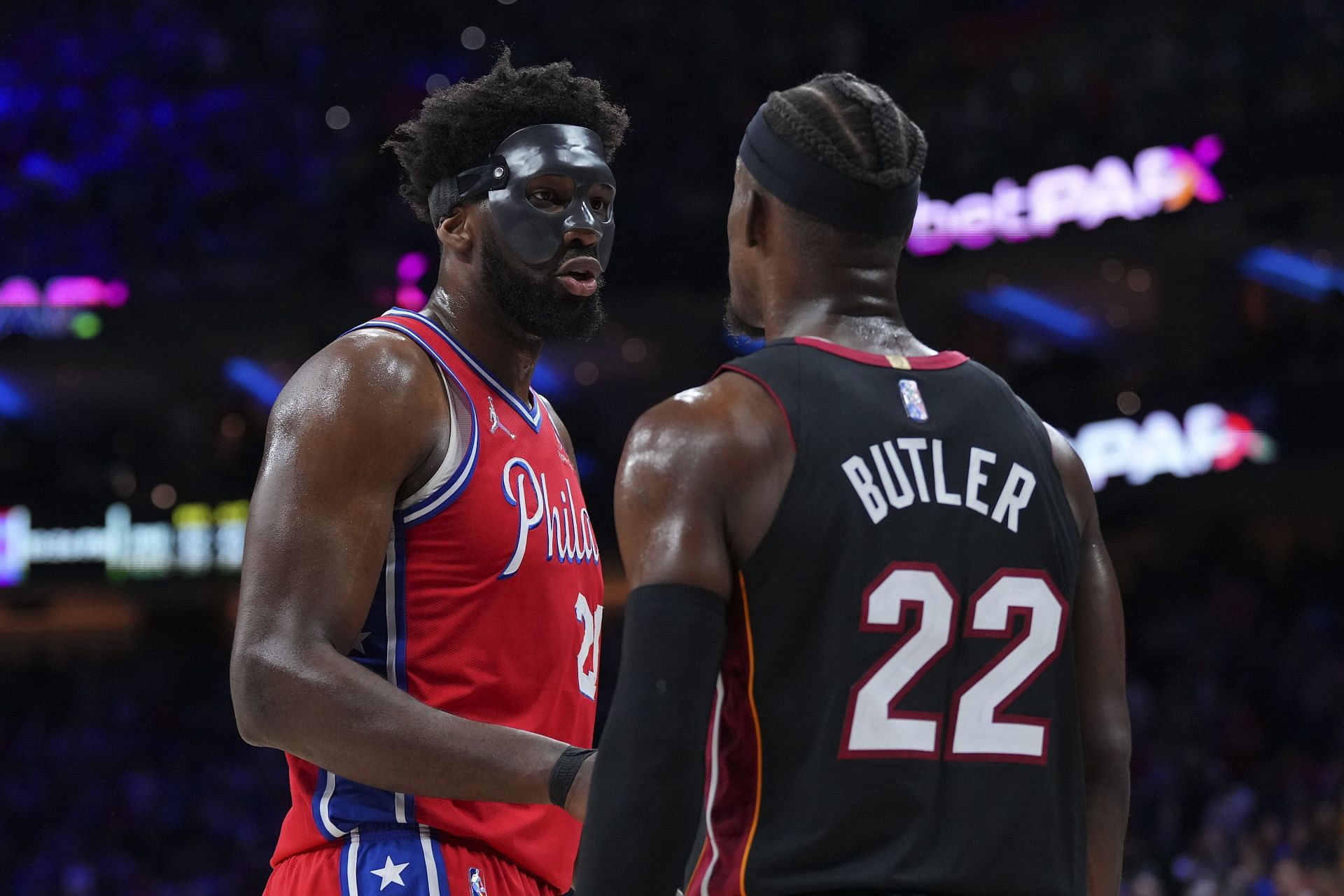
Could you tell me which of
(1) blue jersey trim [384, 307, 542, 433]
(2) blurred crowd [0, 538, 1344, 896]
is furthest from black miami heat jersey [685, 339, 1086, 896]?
(2) blurred crowd [0, 538, 1344, 896]

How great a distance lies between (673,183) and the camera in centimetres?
1848

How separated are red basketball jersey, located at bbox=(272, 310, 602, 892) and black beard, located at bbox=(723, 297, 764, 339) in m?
A: 0.79

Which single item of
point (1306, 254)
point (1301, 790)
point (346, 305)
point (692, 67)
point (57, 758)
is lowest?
point (57, 758)

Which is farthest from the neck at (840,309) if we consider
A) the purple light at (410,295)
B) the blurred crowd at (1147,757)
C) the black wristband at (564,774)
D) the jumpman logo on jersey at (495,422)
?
the purple light at (410,295)

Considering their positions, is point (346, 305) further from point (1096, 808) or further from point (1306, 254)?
point (1096, 808)

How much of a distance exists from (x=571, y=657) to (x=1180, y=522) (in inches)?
583

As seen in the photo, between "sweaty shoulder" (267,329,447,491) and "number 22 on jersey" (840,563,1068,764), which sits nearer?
"number 22 on jersey" (840,563,1068,764)

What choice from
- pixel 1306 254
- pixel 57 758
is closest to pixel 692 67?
pixel 1306 254

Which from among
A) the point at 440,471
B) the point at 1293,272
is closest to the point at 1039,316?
the point at 1293,272

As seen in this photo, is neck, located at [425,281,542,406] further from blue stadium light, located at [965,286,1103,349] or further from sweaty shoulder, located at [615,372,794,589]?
blue stadium light, located at [965,286,1103,349]

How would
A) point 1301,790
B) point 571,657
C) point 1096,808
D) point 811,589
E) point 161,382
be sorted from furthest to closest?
point 161,382 < point 1301,790 < point 571,657 < point 1096,808 < point 811,589

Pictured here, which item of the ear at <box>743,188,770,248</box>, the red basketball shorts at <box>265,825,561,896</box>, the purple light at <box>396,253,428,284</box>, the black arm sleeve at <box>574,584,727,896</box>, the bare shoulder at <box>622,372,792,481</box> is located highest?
the ear at <box>743,188,770,248</box>

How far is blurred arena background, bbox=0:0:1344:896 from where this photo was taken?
49.6 ft

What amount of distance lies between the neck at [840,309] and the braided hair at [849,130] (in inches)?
5.6
